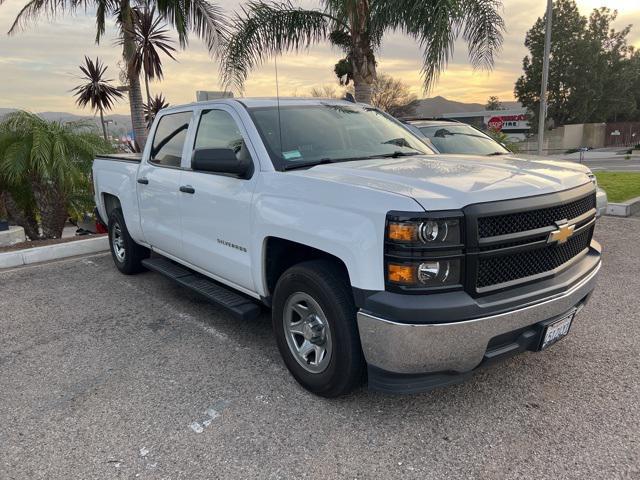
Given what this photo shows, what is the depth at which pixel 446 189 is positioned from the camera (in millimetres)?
2672

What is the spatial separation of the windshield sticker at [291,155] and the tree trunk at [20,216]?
23.6 feet

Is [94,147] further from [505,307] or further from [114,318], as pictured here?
[505,307]

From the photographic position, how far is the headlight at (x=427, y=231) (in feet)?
8.23

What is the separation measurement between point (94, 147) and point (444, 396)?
7.75m

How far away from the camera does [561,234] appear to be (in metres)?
2.93

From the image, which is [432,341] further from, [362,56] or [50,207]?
[362,56]

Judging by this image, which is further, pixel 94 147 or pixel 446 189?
pixel 94 147

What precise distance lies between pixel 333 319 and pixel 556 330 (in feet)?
4.44

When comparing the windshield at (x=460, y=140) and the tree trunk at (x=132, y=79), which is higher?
the tree trunk at (x=132, y=79)

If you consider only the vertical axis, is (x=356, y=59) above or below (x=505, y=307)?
above

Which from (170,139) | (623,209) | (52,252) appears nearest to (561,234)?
(170,139)

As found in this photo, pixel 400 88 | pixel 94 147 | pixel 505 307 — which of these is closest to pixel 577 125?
pixel 400 88

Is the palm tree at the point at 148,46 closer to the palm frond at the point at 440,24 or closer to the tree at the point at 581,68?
the palm frond at the point at 440,24

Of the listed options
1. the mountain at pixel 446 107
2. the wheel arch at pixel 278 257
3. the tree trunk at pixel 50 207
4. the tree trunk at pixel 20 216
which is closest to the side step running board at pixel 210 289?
the wheel arch at pixel 278 257
